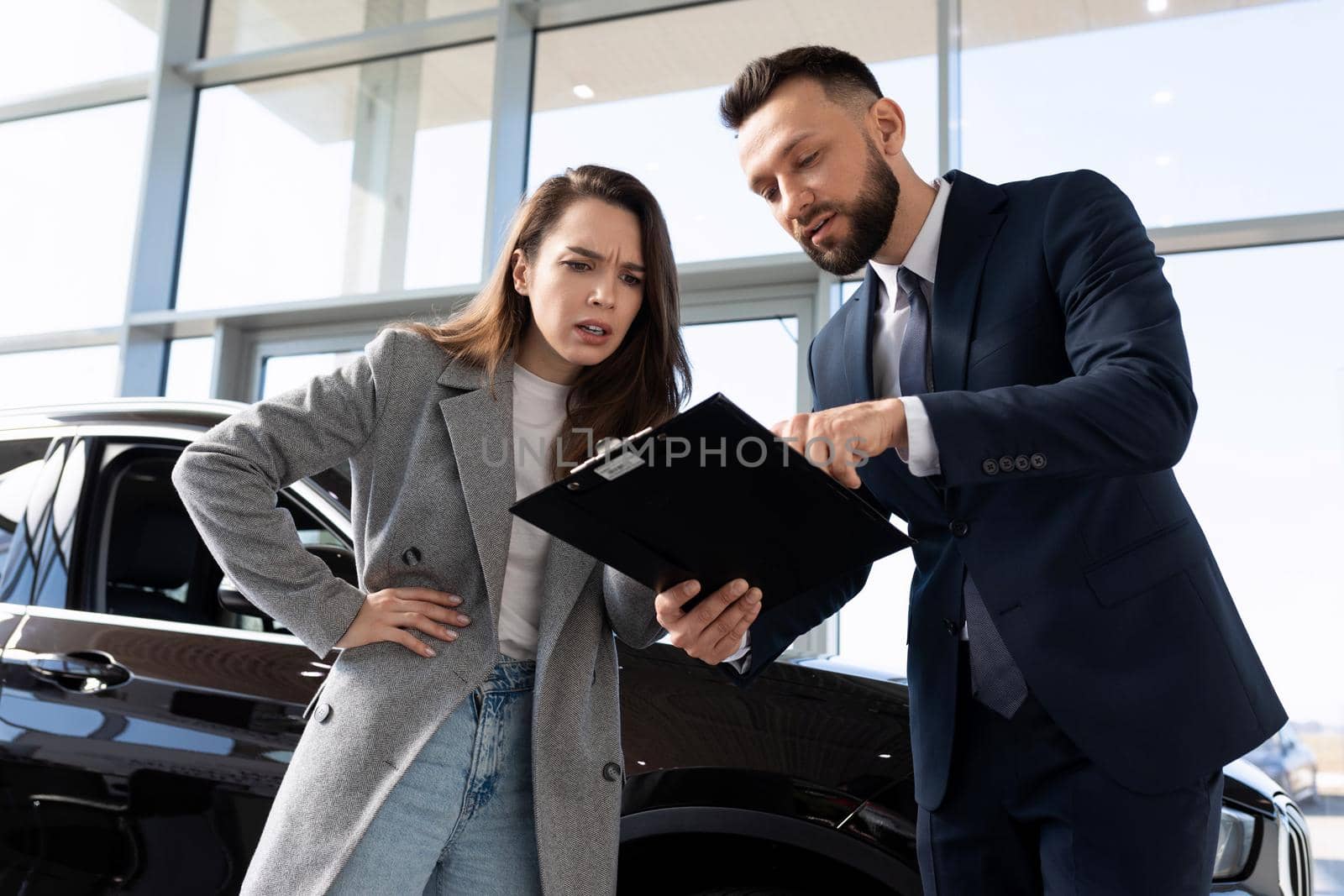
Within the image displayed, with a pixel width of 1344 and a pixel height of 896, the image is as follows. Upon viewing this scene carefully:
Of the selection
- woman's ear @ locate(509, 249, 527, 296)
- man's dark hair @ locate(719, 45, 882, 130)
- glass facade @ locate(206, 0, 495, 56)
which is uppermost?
glass facade @ locate(206, 0, 495, 56)

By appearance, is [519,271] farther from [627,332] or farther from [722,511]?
[722,511]

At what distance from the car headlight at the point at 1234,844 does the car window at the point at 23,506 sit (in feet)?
7.34

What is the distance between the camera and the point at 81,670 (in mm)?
2031

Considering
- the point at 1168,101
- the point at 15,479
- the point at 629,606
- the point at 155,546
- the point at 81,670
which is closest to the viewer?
the point at 629,606

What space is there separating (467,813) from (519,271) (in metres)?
0.77

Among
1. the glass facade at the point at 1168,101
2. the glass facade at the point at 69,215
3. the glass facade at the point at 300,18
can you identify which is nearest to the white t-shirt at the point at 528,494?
the glass facade at the point at 1168,101

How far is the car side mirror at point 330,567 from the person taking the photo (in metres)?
1.87

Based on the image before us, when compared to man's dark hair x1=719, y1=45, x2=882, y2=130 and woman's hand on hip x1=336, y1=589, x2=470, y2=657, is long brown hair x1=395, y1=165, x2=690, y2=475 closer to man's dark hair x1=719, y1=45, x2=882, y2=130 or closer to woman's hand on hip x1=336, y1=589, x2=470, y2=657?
man's dark hair x1=719, y1=45, x2=882, y2=130

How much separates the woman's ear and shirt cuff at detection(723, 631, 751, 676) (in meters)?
0.60

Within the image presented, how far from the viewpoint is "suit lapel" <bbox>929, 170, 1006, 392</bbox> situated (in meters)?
1.39

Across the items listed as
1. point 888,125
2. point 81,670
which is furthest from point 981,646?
point 81,670

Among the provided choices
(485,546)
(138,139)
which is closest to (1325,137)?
(485,546)

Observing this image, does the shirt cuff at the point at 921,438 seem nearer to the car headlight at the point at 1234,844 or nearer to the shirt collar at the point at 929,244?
the shirt collar at the point at 929,244

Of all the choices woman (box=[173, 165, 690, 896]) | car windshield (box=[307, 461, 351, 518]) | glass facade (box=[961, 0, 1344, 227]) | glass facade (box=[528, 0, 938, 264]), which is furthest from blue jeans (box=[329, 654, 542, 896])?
glass facade (box=[961, 0, 1344, 227])
